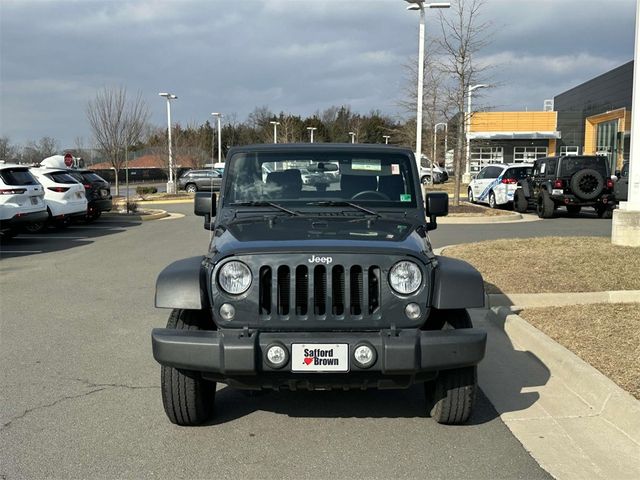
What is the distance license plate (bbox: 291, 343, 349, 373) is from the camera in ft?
11.9

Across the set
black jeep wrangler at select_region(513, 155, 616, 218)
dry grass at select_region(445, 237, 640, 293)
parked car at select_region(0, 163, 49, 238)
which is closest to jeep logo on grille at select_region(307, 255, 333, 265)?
dry grass at select_region(445, 237, 640, 293)

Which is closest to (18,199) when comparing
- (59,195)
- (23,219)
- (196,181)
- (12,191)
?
(12,191)

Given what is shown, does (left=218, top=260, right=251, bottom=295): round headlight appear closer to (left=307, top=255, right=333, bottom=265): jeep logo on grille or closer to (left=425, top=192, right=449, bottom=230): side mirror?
(left=307, top=255, right=333, bottom=265): jeep logo on grille

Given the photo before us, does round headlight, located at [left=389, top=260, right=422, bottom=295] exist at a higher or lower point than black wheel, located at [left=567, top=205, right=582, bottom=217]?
higher

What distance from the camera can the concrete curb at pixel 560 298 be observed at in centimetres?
717

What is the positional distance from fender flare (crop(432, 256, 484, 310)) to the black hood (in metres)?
0.23

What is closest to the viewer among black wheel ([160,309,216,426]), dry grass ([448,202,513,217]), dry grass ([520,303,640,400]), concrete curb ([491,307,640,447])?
black wheel ([160,309,216,426])

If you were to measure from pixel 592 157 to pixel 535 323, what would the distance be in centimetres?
1444

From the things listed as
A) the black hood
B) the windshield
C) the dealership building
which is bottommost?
the black hood

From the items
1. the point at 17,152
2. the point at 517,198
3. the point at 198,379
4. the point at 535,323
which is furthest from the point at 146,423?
the point at 17,152

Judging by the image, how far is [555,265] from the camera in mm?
8898

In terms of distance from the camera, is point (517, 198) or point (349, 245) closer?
point (349, 245)

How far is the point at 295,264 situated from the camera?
12.5 ft

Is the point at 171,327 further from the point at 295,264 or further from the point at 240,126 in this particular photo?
the point at 240,126
